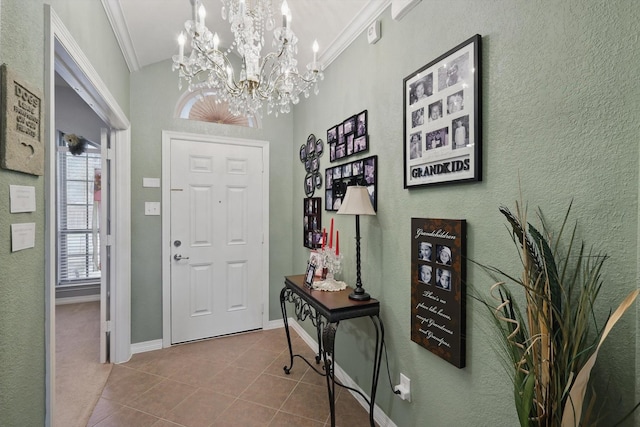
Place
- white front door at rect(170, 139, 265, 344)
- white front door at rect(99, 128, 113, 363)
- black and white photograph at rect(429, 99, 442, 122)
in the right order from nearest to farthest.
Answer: black and white photograph at rect(429, 99, 442, 122)
white front door at rect(99, 128, 113, 363)
white front door at rect(170, 139, 265, 344)

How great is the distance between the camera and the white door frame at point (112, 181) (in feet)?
4.01

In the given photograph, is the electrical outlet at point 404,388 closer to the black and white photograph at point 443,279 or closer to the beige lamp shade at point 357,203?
the black and white photograph at point 443,279

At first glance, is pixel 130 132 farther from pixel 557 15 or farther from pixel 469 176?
A: pixel 557 15

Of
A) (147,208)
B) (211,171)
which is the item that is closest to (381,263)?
(211,171)

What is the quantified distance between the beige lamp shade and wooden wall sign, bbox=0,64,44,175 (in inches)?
55.9

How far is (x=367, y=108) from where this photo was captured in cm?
208

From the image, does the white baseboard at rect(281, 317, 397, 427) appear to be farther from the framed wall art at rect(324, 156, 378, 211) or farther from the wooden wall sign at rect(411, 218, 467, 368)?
the framed wall art at rect(324, 156, 378, 211)

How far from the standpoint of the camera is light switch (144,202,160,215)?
288 centimetres

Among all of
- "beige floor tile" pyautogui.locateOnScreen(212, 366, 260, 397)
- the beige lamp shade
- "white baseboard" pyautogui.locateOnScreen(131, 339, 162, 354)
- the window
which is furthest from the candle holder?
the window

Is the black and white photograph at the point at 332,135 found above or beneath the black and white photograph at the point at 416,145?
above

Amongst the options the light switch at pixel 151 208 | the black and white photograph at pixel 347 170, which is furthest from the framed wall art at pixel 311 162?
the light switch at pixel 151 208

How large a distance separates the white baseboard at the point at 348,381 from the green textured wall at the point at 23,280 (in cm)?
174

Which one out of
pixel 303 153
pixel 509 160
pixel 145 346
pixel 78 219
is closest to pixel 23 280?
pixel 509 160

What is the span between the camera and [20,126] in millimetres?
1018
